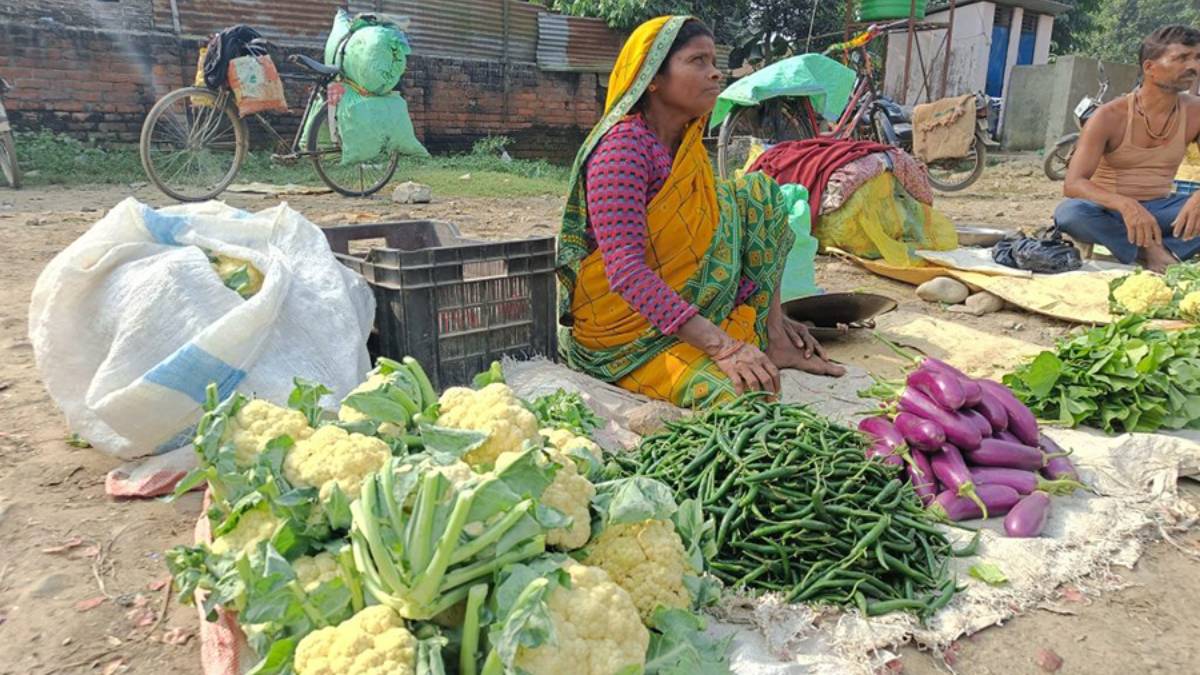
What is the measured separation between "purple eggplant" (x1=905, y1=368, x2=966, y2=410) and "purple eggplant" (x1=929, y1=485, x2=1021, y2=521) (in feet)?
0.82

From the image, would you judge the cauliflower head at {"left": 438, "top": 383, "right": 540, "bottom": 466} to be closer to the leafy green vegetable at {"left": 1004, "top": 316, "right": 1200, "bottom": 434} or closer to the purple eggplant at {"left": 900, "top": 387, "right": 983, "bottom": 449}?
the purple eggplant at {"left": 900, "top": 387, "right": 983, "bottom": 449}

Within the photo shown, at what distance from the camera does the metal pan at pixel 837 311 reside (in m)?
3.84

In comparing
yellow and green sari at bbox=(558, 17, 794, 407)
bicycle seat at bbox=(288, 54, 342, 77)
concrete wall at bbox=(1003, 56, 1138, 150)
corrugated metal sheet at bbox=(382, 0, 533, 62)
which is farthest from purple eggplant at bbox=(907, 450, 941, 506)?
concrete wall at bbox=(1003, 56, 1138, 150)

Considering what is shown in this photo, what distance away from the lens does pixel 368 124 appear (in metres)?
7.32

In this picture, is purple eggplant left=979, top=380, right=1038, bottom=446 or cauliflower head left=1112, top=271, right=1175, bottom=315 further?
cauliflower head left=1112, top=271, right=1175, bottom=315

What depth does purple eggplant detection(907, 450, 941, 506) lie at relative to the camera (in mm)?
2254

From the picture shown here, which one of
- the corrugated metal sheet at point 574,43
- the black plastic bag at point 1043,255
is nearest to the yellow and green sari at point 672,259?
the black plastic bag at point 1043,255

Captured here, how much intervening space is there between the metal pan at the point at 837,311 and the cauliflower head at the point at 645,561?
8.59 feet

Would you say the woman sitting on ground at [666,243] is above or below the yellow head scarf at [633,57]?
below

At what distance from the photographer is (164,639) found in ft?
5.82

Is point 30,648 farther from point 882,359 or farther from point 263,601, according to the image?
point 882,359

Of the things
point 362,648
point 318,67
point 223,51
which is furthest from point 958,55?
point 362,648

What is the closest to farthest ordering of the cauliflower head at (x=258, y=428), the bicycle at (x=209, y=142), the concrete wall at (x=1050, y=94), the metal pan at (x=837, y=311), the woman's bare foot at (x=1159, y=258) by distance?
the cauliflower head at (x=258, y=428) → the metal pan at (x=837, y=311) → the woman's bare foot at (x=1159, y=258) → the bicycle at (x=209, y=142) → the concrete wall at (x=1050, y=94)

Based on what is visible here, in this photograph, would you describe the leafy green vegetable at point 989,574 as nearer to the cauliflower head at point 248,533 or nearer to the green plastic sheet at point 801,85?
the cauliflower head at point 248,533
